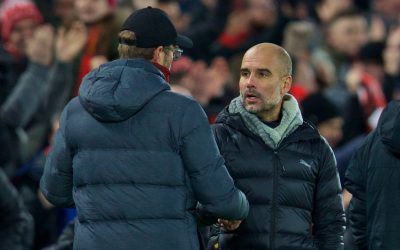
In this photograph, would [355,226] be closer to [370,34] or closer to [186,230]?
[186,230]

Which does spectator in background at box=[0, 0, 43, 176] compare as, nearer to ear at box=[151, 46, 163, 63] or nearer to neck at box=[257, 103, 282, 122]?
neck at box=[257, 103, 282, 122]

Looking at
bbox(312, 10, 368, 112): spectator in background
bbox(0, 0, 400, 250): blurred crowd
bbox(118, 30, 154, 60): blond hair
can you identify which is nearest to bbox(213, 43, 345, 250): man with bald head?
bbox(118, 30, 154, 60): blond hair

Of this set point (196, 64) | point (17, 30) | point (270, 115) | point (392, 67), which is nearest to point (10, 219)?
point (270, 115)

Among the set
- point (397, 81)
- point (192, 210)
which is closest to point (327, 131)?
point (397, 81)

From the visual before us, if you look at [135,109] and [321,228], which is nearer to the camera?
[135,109]

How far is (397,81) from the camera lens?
13.3 m

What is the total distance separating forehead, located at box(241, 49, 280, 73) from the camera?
7395 mm

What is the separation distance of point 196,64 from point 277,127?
4.64 m

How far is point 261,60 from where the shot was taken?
24.3 ft

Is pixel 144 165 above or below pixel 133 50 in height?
below

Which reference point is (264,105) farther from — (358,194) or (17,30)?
(17,30)

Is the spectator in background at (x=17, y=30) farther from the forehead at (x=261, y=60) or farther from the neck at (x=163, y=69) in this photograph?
the neck at (x=163, y=69)

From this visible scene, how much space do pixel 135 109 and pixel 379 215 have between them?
160 centimetres

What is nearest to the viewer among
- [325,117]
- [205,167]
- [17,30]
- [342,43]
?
[205,167]
